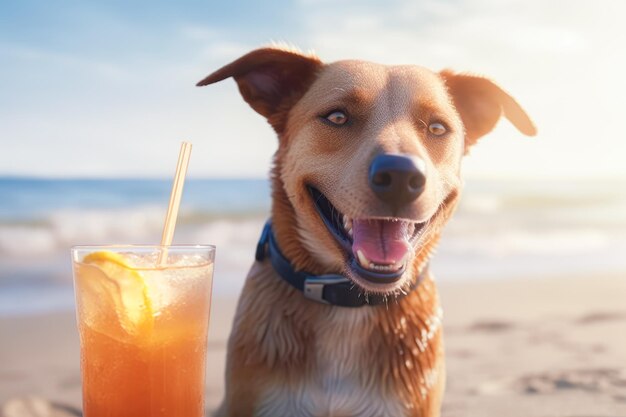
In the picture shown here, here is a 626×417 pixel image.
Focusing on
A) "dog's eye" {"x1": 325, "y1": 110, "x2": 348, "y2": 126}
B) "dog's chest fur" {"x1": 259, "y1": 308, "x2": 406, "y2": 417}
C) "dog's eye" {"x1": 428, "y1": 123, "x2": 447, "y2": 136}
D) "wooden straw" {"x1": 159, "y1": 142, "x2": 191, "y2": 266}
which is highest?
"dog's eye" {"x1": 325, "y1": 110, "x2": 348, "y2": 126}

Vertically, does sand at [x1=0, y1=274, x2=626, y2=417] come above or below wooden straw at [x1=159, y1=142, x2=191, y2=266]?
below

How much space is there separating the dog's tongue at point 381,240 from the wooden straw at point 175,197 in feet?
2.41

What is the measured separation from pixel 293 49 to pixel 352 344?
141 cm

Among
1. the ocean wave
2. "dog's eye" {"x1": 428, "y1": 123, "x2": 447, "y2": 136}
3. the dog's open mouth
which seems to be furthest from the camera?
the ocean wave

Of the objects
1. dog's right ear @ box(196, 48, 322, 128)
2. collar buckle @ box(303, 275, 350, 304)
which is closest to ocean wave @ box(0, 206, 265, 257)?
dog's right ear @ box(196, 48, 322, 128)

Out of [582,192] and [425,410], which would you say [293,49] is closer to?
[425,410]

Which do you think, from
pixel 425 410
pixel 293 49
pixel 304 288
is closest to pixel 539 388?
pixel 425 410

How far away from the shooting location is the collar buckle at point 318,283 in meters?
3.12

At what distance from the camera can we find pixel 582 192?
83.6ft

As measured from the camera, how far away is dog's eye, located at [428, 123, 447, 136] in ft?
10.5

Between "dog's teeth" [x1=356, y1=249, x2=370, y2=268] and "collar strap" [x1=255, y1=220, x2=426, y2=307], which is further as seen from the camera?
"collar strap" [x1=255, y1=220, x2=426, y2=307]

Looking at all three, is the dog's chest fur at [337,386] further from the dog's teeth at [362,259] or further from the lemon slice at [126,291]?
the lemon slice at [126,291]

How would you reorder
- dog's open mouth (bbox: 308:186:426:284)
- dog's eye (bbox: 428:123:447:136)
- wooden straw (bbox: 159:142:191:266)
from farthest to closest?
1. dog's eye (bbox: 428:123:447:136)
2. dog's open mouth (bbox: 308:186:426:284)
3. wooden straw (bbox: 159:142:191:266)

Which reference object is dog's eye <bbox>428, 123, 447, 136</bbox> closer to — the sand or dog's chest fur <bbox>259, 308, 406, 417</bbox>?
dog's chest fur <bbox>259, 308, 406, 417</bbox>
